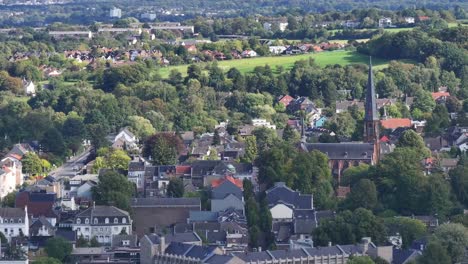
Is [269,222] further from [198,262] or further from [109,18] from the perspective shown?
[109,18]

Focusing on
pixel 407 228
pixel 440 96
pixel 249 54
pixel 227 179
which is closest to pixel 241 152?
pixel 227 179

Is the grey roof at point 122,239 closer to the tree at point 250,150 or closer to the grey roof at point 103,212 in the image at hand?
the grey roof at point 103,212

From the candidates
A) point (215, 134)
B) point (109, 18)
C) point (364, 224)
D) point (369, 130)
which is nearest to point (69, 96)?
point (215, 134)

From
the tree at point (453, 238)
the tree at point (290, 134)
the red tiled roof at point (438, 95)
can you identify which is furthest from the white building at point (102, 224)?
the red tiled roof at point (438, 95)

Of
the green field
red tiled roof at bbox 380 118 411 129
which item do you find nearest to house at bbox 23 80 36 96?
the green field

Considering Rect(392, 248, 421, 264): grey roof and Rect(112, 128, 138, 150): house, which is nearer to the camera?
Rect(392, 248, 421, 264): grey roof

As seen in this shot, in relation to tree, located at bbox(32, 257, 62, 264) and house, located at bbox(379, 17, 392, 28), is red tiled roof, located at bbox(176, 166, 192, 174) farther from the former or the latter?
house, located at bbox(379, 17, 392, 28)

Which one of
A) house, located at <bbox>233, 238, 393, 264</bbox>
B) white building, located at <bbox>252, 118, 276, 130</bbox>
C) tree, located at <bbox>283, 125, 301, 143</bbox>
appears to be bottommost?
house, located at <bbox>233, 238, 393, 264</bbox>

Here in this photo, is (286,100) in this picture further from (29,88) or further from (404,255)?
(404,255)
